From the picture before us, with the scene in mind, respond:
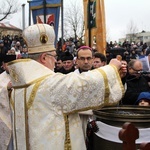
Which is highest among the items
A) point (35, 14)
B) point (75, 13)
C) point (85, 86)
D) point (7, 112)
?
point (75, 13)

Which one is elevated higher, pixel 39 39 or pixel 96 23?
pixel 96 23

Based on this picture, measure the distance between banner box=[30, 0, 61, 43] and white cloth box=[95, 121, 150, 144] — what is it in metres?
6.68

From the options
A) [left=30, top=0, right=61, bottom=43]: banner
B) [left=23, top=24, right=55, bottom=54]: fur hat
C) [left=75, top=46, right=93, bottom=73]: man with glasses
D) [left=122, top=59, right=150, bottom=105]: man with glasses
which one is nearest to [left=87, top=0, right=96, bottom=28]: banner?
[left=30, top=0, right=61, bottom=43]: banner

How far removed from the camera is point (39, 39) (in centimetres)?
262

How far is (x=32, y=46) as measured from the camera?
2615mm

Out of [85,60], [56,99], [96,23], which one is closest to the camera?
[56,99]

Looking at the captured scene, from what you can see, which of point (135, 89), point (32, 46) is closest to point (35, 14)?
point (135, 89)

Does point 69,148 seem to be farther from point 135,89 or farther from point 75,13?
point 75,13

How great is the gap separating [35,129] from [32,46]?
67 cm

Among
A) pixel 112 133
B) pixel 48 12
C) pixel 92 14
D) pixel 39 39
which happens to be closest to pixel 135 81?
pixel 112 133

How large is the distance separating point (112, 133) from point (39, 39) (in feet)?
3.21

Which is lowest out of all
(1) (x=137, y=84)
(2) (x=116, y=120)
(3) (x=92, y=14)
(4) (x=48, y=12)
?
(2) (x=116, y=120)

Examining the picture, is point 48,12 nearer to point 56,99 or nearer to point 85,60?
point 85,60

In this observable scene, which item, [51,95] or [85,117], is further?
[85,117]
